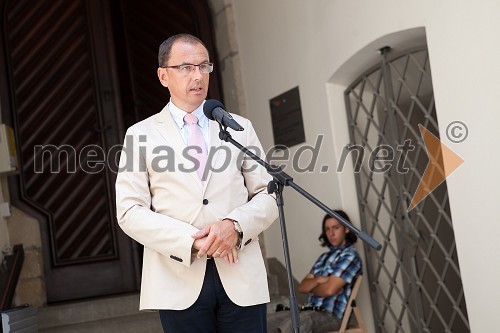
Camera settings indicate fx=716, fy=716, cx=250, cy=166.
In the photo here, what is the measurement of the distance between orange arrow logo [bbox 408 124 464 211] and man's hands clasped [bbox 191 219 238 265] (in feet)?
7.01

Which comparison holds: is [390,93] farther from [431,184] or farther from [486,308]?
[486,308]

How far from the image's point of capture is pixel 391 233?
513 centimetres

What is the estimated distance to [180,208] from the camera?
7.78ft

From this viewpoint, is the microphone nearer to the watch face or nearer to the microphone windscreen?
the microphone windscreen

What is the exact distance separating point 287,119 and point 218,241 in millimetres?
3590

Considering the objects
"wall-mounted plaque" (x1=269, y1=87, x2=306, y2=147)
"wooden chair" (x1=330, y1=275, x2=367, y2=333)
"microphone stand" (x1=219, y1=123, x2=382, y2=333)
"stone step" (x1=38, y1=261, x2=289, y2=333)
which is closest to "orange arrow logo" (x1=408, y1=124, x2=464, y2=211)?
"wooden chair" (x1=330, y1=275, x2=367, y2=333)

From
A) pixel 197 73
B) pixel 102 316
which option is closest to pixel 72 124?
pixel 102 316

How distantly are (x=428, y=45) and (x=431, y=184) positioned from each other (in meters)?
0.89

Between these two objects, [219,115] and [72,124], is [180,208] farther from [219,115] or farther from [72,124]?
[72,124]

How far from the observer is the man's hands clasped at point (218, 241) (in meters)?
2.21

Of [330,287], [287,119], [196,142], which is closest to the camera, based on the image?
[196,142]

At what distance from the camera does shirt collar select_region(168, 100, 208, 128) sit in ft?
8.21

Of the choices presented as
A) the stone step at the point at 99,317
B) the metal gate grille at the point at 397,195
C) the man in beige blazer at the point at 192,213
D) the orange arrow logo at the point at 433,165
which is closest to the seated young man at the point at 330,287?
the metal gate grille at the point at 397,195

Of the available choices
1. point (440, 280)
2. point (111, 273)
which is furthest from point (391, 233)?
point (111, 273)
